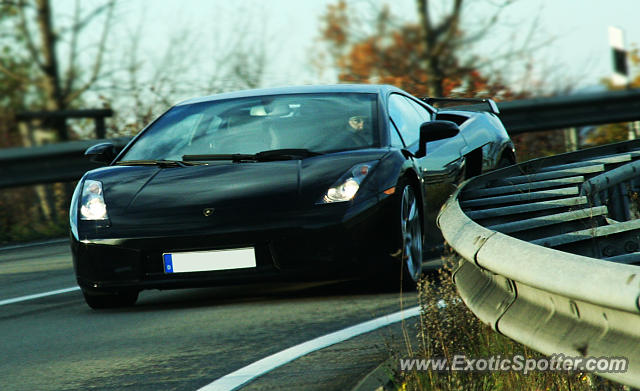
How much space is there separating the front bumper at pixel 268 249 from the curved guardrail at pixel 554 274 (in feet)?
2.36

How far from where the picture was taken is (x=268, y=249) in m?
6.21

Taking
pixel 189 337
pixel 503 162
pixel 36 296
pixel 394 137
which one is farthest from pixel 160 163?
pixel 503 162

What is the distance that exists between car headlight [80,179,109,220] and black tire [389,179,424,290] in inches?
70.1

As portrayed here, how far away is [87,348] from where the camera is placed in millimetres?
→ 5379

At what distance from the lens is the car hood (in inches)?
245

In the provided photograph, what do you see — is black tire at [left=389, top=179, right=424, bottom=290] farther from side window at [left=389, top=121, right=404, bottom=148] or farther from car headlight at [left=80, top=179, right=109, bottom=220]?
car headlight at [left=80, top=179, right=109, bottom=220]

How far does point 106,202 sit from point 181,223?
561 millimetres

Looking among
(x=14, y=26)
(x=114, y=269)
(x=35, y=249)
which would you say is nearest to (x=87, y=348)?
(x=114, y=269)

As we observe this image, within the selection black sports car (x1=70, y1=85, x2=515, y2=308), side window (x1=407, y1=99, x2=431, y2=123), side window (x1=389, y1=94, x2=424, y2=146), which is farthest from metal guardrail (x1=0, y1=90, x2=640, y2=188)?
black sports car (x1=70, y1=85, x2=515, y2=308)

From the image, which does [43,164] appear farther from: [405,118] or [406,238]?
[406,238]

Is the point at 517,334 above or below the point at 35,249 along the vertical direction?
above

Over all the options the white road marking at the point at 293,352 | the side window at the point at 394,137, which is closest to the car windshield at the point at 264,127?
the side window at the point at 394,137

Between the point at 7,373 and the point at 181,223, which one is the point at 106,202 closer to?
the point at 181,223

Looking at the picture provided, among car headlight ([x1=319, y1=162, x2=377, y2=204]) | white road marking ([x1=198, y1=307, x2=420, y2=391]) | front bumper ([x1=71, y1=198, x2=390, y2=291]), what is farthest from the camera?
car headlight ([x1=319, y1=162, x2=377, y2=204])
